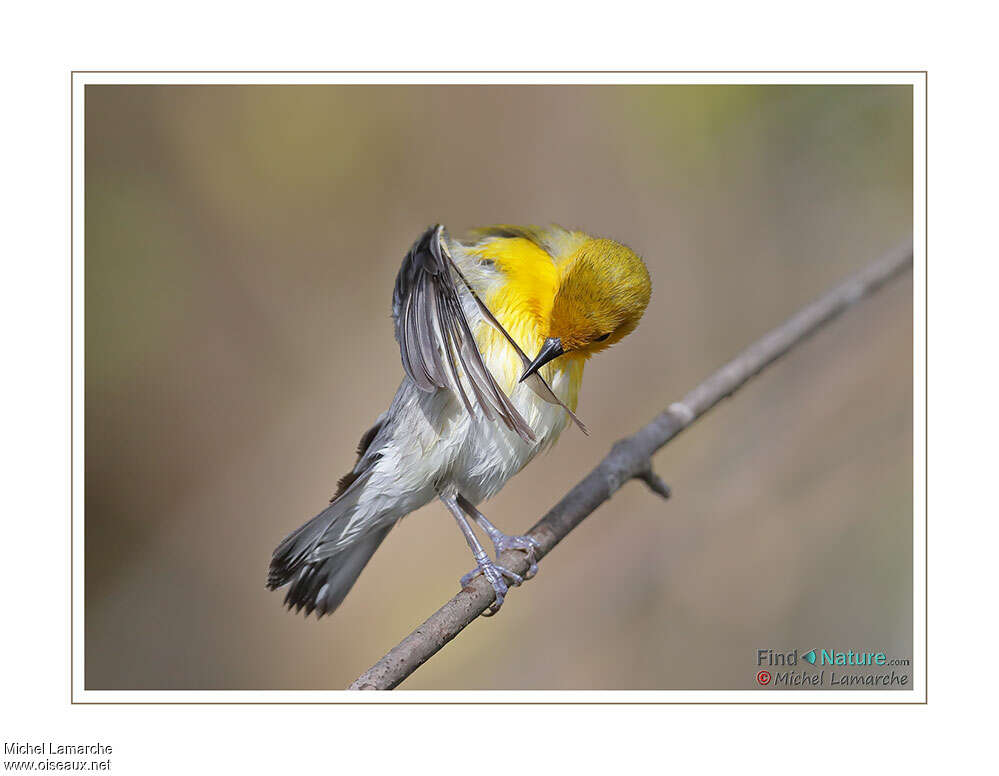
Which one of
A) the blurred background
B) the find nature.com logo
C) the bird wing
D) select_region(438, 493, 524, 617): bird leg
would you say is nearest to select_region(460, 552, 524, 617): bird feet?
select_region(438, 493, 524, 617): bird leg

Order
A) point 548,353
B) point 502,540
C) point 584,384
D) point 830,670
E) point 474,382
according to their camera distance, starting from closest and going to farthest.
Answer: point 474,382 → point 548,353 → point 830,670 → point 502,540 → point 584,384

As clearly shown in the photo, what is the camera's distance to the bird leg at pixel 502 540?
2199 mm

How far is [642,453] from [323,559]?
109cm

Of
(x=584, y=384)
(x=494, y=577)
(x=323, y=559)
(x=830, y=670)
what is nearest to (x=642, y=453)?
(x=584, y=384)

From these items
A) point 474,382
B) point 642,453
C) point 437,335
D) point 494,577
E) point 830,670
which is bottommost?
point 830,670

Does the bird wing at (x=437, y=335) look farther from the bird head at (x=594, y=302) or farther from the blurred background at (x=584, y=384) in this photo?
the blurred background at (x=584, y=384)

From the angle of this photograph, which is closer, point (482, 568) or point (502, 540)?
point (482, 568)

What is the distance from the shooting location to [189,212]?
307 cm

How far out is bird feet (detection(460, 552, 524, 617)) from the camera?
6.98 feet

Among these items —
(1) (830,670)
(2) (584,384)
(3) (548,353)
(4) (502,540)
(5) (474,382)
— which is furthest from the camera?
(2) (584,384)

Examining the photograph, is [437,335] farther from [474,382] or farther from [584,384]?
[584,384]

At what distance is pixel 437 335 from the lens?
187 centimetres
